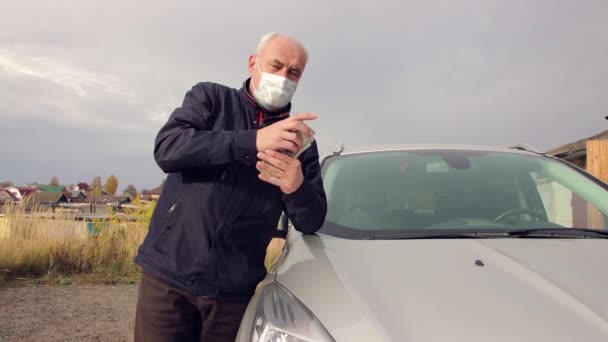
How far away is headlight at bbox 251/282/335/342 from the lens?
53.2 inches

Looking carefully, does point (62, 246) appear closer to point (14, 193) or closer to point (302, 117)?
point (302, 117)

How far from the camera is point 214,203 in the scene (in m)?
1.82

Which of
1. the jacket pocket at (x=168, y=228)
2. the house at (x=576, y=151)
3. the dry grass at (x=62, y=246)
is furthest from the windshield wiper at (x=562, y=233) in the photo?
the house at (x=576, y=151)

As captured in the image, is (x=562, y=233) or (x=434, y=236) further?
(x=562, y=233)

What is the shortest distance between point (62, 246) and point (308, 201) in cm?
589

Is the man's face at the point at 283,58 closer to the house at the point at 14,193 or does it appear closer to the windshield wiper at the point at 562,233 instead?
the windshield wiper at the point at 562,233

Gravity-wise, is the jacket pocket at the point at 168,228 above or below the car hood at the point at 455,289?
above

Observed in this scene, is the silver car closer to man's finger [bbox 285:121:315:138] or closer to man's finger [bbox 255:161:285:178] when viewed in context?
man's finger [bbox 255:161:285:178]

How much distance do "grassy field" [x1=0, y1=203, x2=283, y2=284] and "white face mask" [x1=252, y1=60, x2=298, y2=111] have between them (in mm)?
4138

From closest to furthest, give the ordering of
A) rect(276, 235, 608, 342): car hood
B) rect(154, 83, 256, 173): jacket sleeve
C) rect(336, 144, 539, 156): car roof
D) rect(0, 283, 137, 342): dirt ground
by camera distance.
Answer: rect(276, 235, 608, 342): car hood
rect(154, 83, 256, 173): jacket sleeve
rect(336, 144, 539, 156): car roof
rect(0, 283, 137, 342): dirt ground

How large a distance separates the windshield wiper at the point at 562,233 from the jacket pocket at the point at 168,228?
139 centimetres

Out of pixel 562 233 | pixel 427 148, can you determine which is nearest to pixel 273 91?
pixel 427 148

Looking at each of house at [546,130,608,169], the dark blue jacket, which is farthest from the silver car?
house at [546,130,608,169]

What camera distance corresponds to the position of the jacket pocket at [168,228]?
1824 mm
